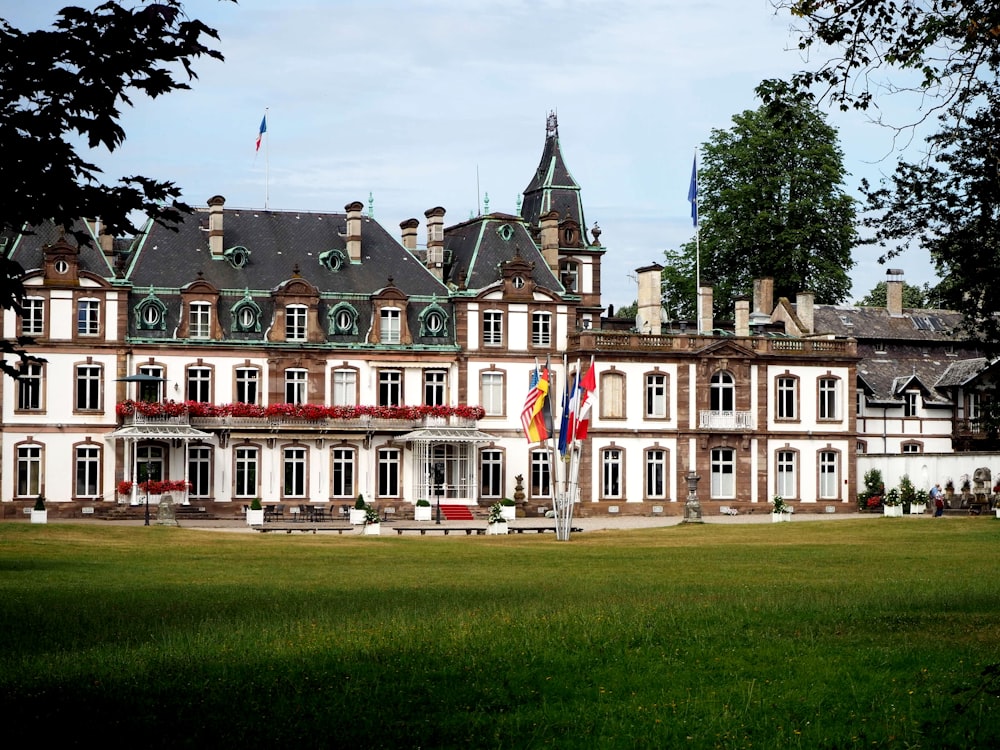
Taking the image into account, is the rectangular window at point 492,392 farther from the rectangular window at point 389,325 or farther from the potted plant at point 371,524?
the potted plant at point 371,524

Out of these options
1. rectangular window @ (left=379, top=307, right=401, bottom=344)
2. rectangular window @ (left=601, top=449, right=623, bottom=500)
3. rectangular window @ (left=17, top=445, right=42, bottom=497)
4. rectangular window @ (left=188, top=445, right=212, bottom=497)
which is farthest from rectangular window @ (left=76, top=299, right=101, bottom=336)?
rectangular window @ (left=601, top=449, right=623, bottom=500)

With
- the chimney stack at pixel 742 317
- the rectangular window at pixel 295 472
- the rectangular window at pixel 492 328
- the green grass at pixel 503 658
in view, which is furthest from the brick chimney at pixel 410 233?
the green grass at pixel 503 658

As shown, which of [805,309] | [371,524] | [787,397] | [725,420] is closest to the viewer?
[371,524]

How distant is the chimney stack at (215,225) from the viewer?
216 feet

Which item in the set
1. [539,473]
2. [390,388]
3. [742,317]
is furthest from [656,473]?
[390,388]

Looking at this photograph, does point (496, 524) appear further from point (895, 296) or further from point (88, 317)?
point (895, 296)

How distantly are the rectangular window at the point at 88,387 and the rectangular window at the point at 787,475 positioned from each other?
2797 cm

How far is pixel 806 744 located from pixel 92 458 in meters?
50.6

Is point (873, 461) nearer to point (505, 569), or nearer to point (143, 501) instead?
point (143, 501)

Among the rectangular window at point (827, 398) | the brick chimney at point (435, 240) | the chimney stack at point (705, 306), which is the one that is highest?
the brick chimney at point (435, 240)

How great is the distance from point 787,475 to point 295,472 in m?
20.8

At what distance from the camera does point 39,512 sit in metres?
57.8

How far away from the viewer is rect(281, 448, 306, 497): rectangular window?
64.8 metres

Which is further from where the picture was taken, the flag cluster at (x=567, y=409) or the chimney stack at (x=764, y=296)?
the chimney stack at (x=764, y=296)
